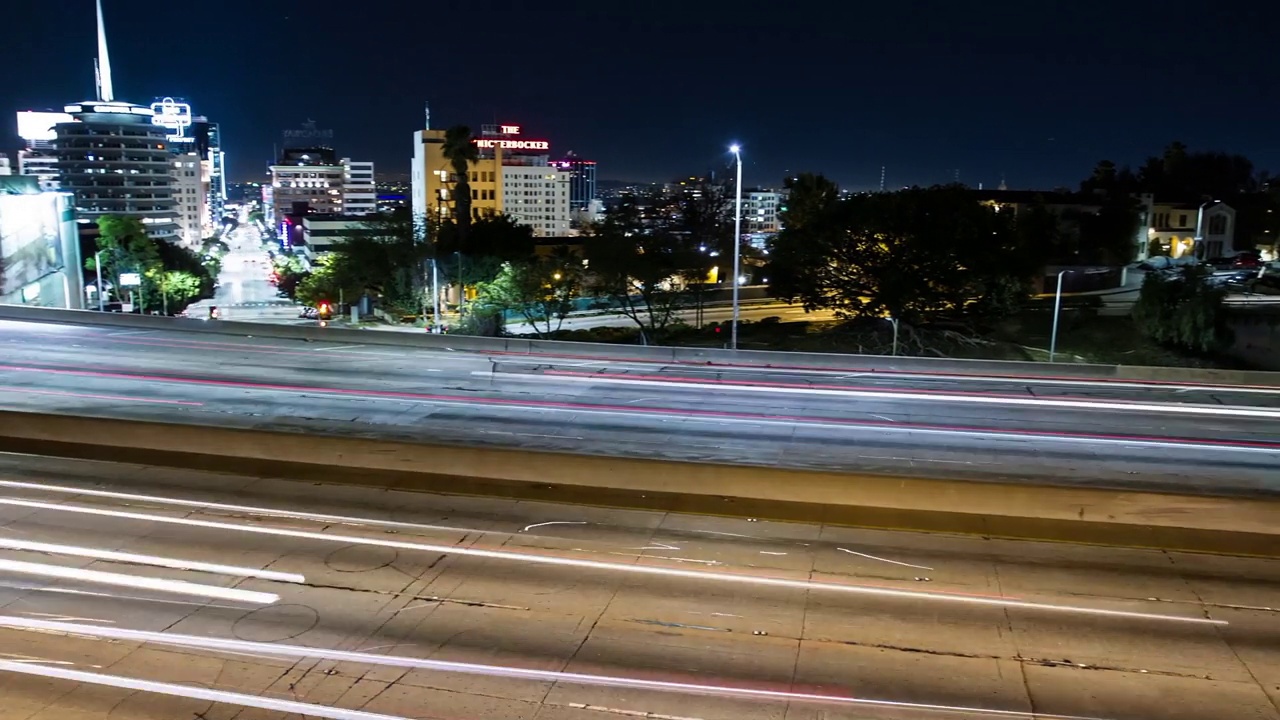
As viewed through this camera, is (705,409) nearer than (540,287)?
Yes

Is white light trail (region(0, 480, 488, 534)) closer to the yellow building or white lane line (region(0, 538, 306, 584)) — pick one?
white lane line (region(0, 538, 306, 584))

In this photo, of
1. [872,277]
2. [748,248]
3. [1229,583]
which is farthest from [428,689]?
[748,248]

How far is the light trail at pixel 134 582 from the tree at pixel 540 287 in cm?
4327

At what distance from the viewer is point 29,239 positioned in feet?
202

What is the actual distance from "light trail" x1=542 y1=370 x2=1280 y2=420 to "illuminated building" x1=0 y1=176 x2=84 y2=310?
4769cm

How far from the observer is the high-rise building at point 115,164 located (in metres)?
160

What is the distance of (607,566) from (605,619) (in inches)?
62.4

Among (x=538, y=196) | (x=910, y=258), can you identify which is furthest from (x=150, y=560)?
(x=538, y=196)

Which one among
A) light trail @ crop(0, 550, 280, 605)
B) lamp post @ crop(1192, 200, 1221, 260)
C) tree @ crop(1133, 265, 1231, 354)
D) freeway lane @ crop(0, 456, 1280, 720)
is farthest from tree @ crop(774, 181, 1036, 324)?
lamp post @ crop(1192, 200, 1221, 260)

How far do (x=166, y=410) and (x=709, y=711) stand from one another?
1728cm

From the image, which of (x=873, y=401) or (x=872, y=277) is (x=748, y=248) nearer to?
(x=872, y=277)

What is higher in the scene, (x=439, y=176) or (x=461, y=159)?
(x=439, y=176)

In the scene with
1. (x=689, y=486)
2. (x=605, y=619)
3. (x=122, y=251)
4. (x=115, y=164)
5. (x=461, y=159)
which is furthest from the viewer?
(x=115, y=164)

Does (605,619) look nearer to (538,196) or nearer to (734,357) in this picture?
(734,357)
